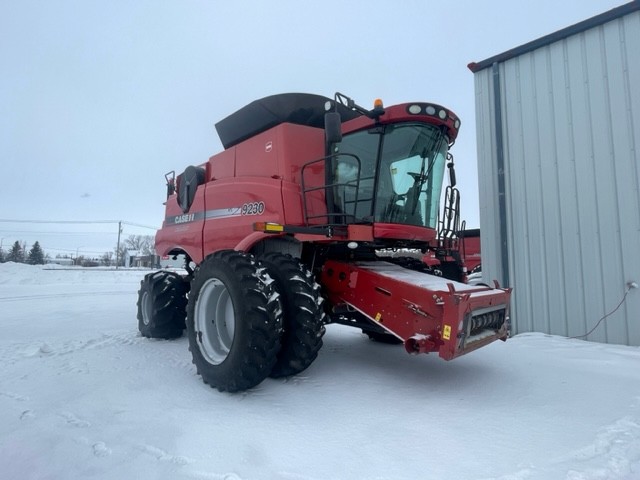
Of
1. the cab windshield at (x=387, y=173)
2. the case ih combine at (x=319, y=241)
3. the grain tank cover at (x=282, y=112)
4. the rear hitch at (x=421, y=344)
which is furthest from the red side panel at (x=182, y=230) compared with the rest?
the rear hitch at (x=421, y=344)

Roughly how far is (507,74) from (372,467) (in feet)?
24.3

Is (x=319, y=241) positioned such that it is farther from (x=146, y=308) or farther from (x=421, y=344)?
(x=146, y=308)

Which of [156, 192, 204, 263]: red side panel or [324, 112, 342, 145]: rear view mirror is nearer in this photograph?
[324, 112, 342, 145]: rear view mirror

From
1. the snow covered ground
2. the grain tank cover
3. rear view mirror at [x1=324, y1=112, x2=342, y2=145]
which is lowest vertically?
the snow covered ground

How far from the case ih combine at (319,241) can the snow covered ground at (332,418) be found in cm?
42

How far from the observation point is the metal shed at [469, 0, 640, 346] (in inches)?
230

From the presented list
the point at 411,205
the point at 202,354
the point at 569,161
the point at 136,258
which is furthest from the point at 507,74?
the point at 136,258

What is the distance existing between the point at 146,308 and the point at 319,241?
12.0 ft

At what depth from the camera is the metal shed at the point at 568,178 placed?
585cm

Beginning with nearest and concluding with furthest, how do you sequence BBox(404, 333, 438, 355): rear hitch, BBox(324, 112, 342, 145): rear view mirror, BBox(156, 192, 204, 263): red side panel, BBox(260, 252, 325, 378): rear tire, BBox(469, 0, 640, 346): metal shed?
BBox(404, 333, 438, 355): rear hitch
BBox(260, 252, 325, 378): rear tire
BBox(324, 112, 342, 145): rear view mirror
BBox(156, 192, 204, 263): red side panel
BBox(469, 0, 640, 346): metal shed

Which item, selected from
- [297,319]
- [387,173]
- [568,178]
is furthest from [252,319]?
[568,178]

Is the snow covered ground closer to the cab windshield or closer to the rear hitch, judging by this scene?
the rear hitch

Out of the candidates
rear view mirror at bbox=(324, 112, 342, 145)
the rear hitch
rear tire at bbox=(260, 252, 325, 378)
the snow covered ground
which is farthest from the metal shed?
rear tire at bbox=(260, 252, 325, 378)

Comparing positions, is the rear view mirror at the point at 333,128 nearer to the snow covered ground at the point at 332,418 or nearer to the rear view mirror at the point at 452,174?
the rear view mirror at the point at 452,174
